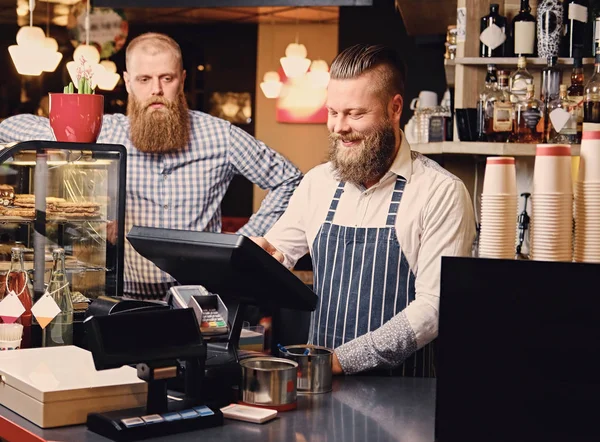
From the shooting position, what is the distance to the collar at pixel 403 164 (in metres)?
2.54

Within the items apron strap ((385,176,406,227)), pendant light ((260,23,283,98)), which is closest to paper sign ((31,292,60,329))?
apron strap ((385,176,406,227))

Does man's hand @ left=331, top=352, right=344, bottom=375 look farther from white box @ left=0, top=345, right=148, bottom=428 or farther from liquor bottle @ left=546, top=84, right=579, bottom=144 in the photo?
liquor bottle @ left=546, top=84, right=579, bottom=144

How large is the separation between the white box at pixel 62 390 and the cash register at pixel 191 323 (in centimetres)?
5

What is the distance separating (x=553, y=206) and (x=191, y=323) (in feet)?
2.36

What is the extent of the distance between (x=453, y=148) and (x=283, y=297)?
2.06 metres

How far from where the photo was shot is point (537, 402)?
141 cm

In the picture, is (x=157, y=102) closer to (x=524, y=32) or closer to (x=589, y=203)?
(x=524, y=32)

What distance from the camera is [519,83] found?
3742 mm

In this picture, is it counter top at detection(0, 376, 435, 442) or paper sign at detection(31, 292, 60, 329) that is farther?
paper sign at detection(31, 292, 60, 329)

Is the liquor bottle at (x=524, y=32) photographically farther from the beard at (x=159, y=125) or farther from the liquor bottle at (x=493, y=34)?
the beard at (x=159, y=125)

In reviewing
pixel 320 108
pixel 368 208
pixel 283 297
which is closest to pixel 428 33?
pixel 368 208

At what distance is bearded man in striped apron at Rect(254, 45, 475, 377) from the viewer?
8.03 feet

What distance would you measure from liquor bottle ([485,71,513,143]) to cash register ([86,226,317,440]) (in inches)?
80.0

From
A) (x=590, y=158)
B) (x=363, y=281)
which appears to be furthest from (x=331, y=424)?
(x=363, y=281)
